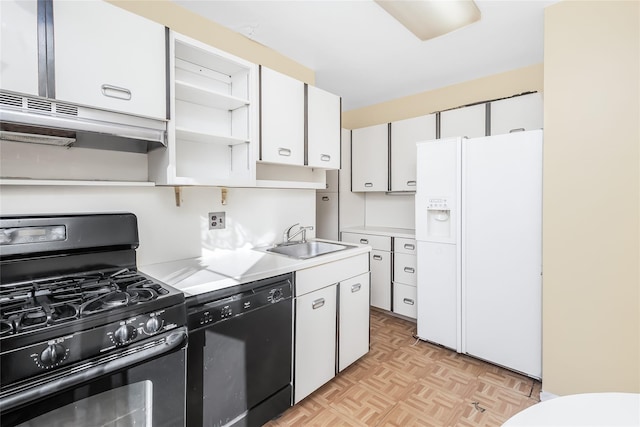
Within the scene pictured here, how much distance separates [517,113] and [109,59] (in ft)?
9.78

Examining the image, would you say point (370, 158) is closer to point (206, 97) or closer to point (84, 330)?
point (206, 97)

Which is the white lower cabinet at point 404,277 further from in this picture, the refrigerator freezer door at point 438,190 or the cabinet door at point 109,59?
the cabinet door at point 109,59

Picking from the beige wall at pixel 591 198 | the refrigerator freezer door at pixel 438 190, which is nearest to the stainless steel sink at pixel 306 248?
the refrigerator freezer door at pixel 438 190

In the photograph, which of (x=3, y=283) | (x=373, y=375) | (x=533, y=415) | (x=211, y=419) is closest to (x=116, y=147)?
(x=3, y=283)

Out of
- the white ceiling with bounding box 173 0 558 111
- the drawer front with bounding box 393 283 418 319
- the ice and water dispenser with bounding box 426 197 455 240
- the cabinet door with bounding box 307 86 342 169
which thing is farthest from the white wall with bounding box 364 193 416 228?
the cabinet door with bounding box 307 86 342 169

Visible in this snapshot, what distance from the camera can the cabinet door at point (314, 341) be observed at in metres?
1.81

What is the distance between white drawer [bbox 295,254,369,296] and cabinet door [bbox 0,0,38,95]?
1431 mm

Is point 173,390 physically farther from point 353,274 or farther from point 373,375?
point 373,375

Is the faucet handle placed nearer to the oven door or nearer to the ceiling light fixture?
the oven door

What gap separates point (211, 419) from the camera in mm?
1404

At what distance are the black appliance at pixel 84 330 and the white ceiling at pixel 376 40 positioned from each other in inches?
61.8

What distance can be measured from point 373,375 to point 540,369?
1.13 m

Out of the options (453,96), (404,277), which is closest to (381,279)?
(404,277)

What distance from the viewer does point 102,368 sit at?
3.22ft
